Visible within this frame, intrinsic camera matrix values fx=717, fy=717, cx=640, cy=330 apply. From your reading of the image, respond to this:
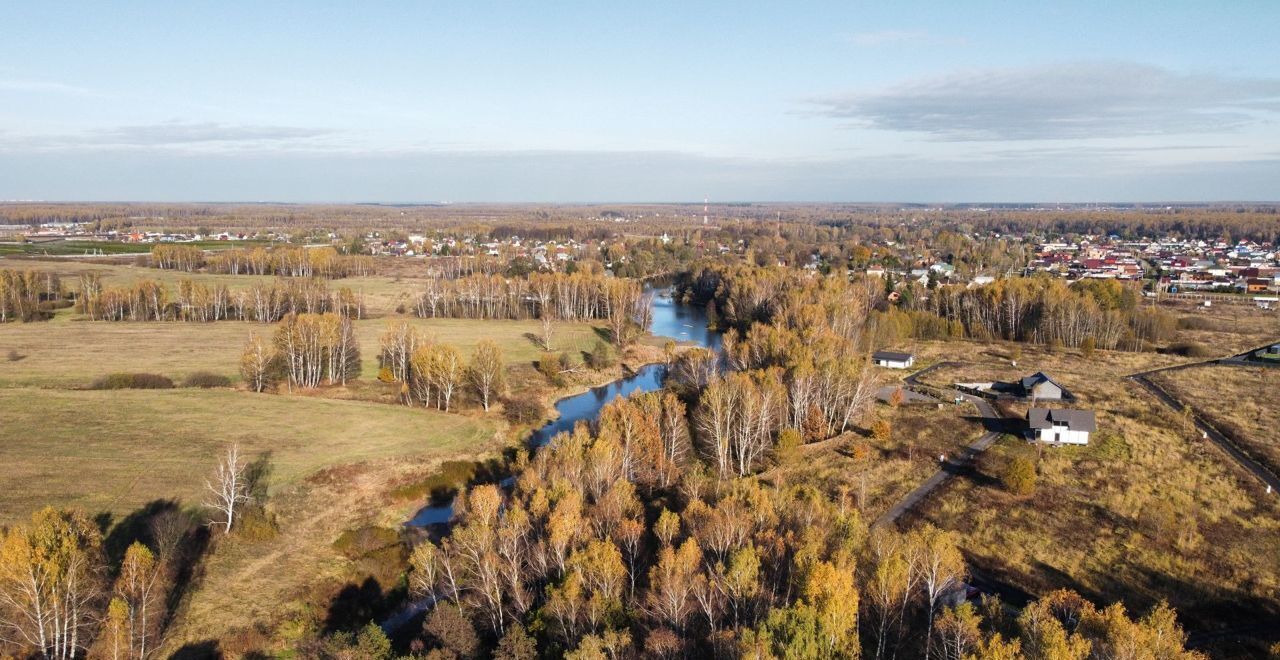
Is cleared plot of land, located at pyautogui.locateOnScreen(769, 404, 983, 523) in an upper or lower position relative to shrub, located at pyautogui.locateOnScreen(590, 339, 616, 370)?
lower

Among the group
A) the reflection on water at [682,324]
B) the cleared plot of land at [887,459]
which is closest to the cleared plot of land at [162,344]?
the reflection on water at [682,324]

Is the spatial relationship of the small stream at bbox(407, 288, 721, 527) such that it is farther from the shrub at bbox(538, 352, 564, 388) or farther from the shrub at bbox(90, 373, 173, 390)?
the shrub at bbox(90, 373, 173, 390)

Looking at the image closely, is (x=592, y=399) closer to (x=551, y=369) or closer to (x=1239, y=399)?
(x=551, y=369)

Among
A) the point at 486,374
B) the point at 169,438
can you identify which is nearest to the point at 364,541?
the point at 169,438

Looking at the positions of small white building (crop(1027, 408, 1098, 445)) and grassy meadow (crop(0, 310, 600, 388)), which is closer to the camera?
small white building (crop(1027, 408, 1098, 445))

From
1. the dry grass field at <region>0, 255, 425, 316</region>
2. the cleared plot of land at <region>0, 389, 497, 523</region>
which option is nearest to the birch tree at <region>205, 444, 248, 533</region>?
the cleared plot of land at <region>0, 389, 497, 523</region>

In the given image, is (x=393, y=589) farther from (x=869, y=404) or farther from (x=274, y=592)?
(x=869, y=404)

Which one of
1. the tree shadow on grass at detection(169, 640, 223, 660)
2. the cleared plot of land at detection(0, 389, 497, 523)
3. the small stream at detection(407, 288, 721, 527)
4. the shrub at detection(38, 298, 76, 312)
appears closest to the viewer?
the tree shadow on grass at detection(169, 640, 223, 660)

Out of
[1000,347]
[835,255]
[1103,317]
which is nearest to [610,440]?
[1000,347]
